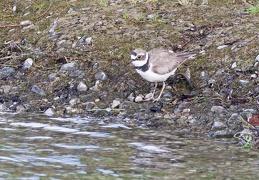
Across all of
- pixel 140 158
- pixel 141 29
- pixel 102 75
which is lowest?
pixel 140 158

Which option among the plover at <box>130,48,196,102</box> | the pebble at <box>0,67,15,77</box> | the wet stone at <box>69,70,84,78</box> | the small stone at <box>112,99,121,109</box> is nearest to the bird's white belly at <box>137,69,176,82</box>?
the plover at <box>130,48,196,102</box>

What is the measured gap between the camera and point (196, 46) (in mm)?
11570

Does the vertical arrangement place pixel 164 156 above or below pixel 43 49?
below

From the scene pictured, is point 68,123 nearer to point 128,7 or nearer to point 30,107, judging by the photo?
point 30,107

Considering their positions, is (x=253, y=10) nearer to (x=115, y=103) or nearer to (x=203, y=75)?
(x=203, y=75)

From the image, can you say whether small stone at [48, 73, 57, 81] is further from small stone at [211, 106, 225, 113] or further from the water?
small stone at [211, 106, 225, 113]

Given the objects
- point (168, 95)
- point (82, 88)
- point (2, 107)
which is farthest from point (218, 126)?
→ point (2, 107)

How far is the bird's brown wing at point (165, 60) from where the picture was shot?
10602 millimetres

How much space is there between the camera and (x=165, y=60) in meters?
10.6

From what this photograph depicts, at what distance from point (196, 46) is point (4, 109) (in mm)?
3463

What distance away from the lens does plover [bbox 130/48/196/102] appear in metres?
10.5

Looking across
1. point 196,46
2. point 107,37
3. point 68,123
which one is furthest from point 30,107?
point 196,46

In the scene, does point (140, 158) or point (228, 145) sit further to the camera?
point (228, 145)

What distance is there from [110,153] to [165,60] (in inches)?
116
